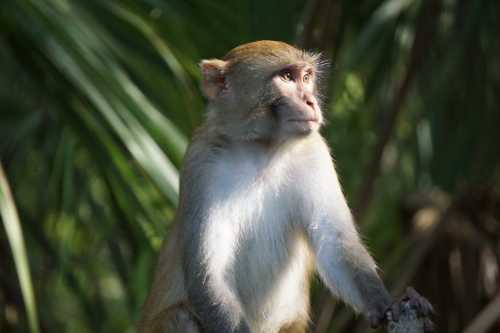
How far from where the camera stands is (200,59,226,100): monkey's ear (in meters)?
5.23

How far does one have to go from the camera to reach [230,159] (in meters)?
5.13

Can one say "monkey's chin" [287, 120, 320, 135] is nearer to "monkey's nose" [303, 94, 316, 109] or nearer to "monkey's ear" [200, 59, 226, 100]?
"monkey's nose" [303, 94, 316, 109]

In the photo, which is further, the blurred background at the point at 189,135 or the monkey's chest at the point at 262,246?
Answer: the blurred background at the point at 189,135

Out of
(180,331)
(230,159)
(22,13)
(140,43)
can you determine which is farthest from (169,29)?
(180,331)

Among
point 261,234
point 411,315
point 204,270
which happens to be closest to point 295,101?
point 261,234

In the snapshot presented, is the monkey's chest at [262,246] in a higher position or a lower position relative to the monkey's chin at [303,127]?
lower

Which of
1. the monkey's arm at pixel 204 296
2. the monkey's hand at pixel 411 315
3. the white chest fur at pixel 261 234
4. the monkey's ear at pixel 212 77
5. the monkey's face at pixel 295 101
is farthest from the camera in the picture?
the monkey's ear at pixel 212 77

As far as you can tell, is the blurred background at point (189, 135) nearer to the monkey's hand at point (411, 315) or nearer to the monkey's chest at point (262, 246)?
the monkey's chest at point (262, 246)

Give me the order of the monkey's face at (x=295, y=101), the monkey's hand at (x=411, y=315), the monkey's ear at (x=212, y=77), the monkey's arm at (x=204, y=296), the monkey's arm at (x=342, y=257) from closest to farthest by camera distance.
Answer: the monkey's hand at (x=411, y=315) → the monkey's arm at (x=342, y=257) → the monkey's arm at (x=204, y=296) → the monkey's face at (x=295, y=101) → the monkey's ear at (x=212, y=77)

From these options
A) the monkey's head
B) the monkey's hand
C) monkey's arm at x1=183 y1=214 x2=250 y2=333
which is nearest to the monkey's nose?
the monkey's head

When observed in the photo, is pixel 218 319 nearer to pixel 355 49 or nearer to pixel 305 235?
pixel 305 235

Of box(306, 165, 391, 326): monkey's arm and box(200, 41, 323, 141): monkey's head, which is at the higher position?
box(200, 41, 323, 141): monkey's head

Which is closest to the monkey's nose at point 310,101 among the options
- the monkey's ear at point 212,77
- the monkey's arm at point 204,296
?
the monkey's ear at point 212,77

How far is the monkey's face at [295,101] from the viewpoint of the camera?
4895mm
